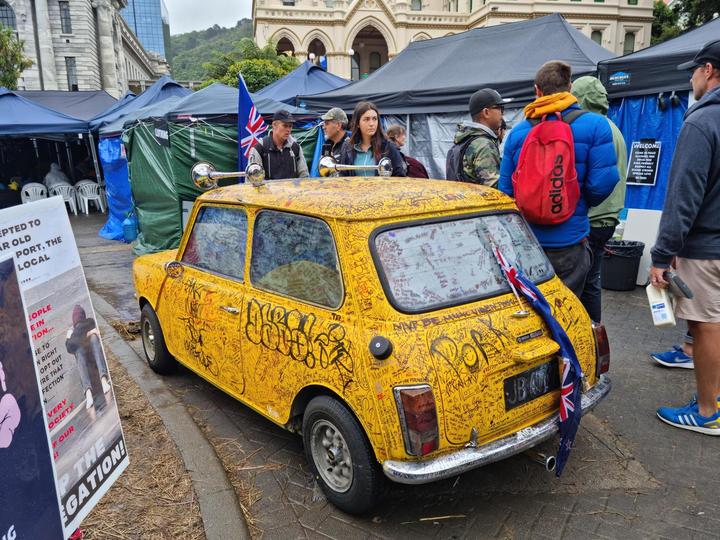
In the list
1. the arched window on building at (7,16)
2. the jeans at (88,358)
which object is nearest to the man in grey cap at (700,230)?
A: the jeans at (88,358)

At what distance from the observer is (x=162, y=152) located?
9.07 meters

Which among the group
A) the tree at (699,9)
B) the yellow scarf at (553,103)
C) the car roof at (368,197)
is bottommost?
the car roof at (368,197)

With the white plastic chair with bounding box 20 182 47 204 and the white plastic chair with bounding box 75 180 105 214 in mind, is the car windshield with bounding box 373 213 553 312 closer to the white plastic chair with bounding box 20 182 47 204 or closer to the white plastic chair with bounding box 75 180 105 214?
the white plastic chair with bounding box 20 182 47 204

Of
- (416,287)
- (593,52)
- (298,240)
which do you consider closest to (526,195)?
(416,287)

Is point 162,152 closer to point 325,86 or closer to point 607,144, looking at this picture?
point 325,86

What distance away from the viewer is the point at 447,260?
2852 millimetres

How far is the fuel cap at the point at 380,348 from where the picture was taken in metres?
2.45

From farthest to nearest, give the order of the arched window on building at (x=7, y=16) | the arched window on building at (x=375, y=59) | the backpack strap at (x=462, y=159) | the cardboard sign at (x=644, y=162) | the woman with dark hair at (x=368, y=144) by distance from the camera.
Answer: the arched window on building at (x=375, y=59)
the arched window on building at (x=7, y=16)
the cardboard sign at (x=644, y=162)
the woman with dark hair at (x=368, y=144)
the backpack strap at (x=462, y=159)

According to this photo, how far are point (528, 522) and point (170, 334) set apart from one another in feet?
9.31

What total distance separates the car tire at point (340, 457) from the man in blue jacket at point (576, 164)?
6.31 ft

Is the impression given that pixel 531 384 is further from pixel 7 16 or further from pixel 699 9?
pixel 7 16

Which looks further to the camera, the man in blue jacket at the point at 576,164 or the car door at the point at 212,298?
the man in blue jacket at the point at 576,164

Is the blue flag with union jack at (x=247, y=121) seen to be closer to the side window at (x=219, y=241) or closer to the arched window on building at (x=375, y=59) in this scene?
the side window at (x=219, y=241)

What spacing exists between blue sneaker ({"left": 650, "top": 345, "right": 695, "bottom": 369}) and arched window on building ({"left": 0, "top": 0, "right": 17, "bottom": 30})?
5837cm
